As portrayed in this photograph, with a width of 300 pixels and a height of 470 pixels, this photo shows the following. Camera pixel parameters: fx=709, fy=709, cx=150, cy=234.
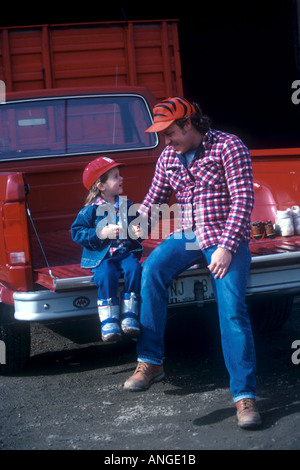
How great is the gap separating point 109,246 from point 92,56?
572 cm

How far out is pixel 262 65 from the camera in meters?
15.4

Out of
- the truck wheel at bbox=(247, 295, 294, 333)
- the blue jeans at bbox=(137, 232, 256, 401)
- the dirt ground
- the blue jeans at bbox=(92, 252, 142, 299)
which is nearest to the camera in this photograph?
the dirt ground

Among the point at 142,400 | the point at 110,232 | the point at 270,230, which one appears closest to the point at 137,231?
the point at 110,232

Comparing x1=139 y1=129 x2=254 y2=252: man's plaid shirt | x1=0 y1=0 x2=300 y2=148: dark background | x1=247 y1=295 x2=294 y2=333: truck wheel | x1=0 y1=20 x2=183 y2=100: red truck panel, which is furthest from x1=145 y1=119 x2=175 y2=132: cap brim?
x1=0 y1=0 x2=300 y2=148: dark background

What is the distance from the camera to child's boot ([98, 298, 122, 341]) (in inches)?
148

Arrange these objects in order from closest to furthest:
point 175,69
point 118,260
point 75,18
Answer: point 118,260, point 175,69, point 75,18

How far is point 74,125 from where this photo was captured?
220 inches

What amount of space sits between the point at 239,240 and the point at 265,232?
3.89ft

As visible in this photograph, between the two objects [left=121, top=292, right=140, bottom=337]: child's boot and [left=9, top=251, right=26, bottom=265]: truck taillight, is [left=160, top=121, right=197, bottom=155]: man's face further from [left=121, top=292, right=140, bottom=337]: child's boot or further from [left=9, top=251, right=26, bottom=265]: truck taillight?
[left=9, top=251, right=26, bottom=265]: truck taillight

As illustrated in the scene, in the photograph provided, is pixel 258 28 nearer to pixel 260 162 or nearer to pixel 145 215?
pixel 260 162

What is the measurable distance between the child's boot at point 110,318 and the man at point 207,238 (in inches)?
5.7

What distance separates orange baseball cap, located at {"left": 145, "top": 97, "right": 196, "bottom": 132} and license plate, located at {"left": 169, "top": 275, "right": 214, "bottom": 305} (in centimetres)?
90
